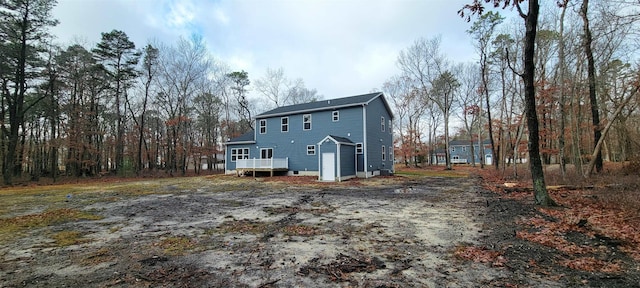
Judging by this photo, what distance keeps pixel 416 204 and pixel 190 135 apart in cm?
2916

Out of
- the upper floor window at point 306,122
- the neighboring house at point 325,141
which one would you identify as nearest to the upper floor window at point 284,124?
the neighboring house at point 325,141

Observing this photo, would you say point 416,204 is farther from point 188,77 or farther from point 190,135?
point 190,135

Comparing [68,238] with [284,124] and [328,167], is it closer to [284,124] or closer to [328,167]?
[328,167]

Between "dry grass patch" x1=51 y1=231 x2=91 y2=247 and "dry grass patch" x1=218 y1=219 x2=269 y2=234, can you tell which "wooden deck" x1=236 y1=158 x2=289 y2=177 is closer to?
"dry grass patch" x1=218 y1=219 x2=269 y2=234

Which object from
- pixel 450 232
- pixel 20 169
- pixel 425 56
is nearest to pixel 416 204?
pixel 450 232

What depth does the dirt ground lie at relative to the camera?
3.14 metres

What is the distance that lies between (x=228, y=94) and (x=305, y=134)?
57.4 ft

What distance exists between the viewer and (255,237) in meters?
4.98

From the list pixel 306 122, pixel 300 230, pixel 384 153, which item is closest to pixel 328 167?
pixel 306 122

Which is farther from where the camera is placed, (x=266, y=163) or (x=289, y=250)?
(x=266, y=163)

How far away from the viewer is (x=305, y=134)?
21.0m

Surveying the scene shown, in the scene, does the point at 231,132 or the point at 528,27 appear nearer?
the point at 528,27

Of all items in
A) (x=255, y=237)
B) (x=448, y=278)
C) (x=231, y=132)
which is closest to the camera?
(x=448, y=278)

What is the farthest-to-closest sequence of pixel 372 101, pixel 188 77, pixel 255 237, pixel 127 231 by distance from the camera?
pixel 188 77
pixel 372 101
pixel 127 231
pixel 255 237
